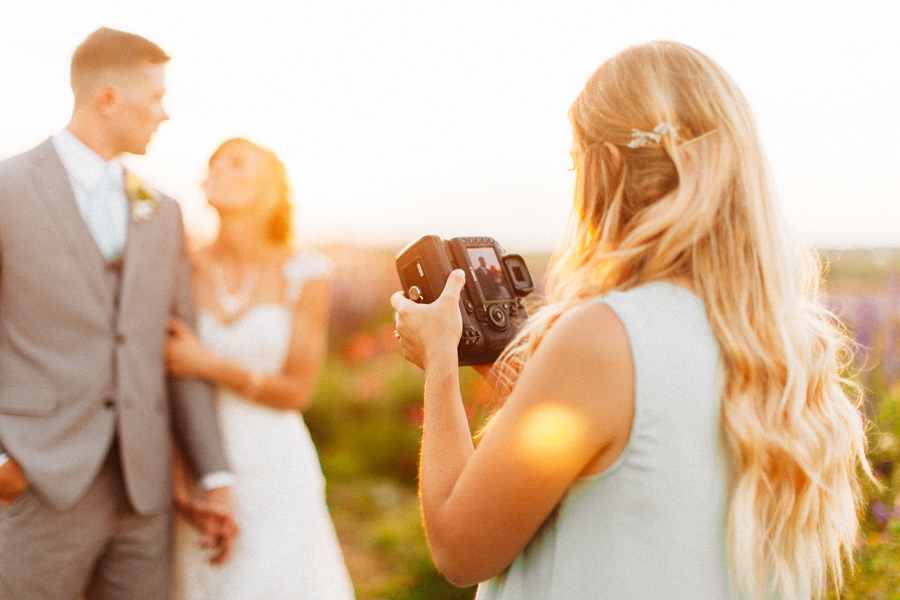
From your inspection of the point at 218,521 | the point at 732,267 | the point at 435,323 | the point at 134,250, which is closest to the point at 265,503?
the point at 218,521

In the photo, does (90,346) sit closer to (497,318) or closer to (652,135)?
(497,318)

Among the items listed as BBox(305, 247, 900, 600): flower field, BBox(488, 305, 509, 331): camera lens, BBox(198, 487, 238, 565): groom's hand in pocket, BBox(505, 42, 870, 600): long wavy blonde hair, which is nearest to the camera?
BBox(505, 42, 870, 600): long wavy blonde hair

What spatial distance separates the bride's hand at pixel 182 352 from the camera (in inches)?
107

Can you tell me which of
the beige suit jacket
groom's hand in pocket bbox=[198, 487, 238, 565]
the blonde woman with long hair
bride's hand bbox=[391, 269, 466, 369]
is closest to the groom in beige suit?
the beige suit jacket

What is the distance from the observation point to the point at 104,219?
246cm

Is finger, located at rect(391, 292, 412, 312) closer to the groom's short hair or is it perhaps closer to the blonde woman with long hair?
the blonde woman with long hair

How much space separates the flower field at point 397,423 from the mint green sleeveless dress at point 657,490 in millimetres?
1346

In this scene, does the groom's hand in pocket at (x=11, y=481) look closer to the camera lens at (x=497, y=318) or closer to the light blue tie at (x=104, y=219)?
the light blue tie at (x=104, y=219)

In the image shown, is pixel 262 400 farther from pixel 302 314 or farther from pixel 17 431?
pixel 17 431

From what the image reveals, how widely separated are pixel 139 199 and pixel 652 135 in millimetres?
2069

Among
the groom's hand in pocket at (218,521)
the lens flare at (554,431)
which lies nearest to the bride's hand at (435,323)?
the lens flare at (554,431)

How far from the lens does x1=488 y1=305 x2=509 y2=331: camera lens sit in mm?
1681

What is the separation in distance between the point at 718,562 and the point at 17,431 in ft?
7.01

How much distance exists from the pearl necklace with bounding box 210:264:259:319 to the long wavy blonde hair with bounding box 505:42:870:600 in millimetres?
2419
